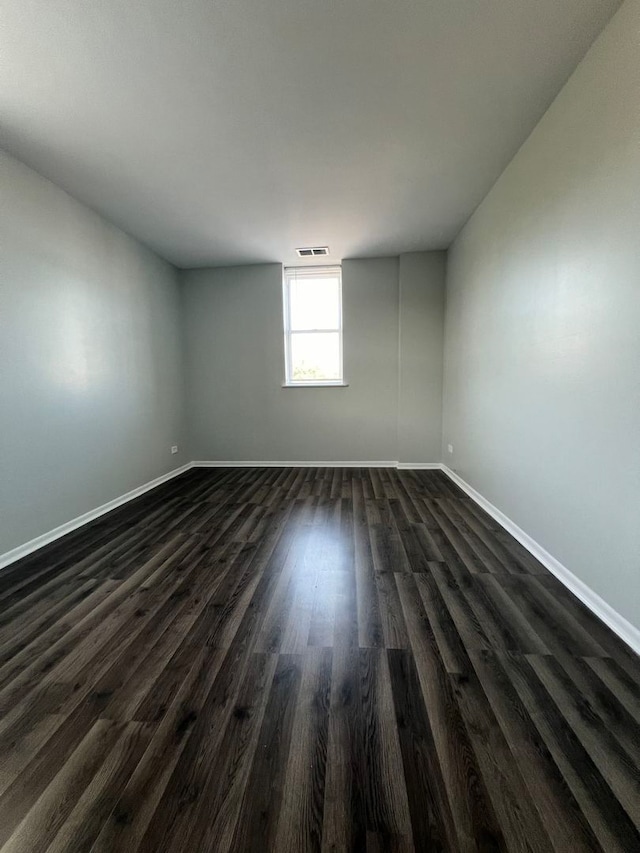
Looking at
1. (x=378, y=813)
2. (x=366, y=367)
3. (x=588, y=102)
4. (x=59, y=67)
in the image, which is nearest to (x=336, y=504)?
(x=366, y=367)

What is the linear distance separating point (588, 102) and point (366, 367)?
3252 millimetres

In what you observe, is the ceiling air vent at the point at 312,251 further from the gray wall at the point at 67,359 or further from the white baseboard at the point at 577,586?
the white baseboard at the point at 577,586

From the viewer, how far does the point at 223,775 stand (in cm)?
105

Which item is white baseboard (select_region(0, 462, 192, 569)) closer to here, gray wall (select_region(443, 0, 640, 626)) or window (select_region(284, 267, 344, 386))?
window (select_region(284, 267, 344, 386))

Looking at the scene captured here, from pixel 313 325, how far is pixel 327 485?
2.36m

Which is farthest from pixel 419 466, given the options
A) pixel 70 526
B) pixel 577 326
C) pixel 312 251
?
pixel 70 526

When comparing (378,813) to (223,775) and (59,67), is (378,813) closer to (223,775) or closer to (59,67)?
(223,775)

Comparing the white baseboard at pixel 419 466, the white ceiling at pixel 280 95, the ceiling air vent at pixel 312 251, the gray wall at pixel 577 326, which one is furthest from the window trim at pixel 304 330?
the gray wall at pixel 577 326

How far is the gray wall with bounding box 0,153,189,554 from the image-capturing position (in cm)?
246

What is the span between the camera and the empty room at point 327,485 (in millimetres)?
1040

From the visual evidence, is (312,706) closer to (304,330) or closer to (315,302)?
(304,330)

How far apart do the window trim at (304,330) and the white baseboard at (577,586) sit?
2732mm

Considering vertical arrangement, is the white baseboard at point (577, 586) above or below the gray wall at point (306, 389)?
below

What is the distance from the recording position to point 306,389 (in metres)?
4.93
